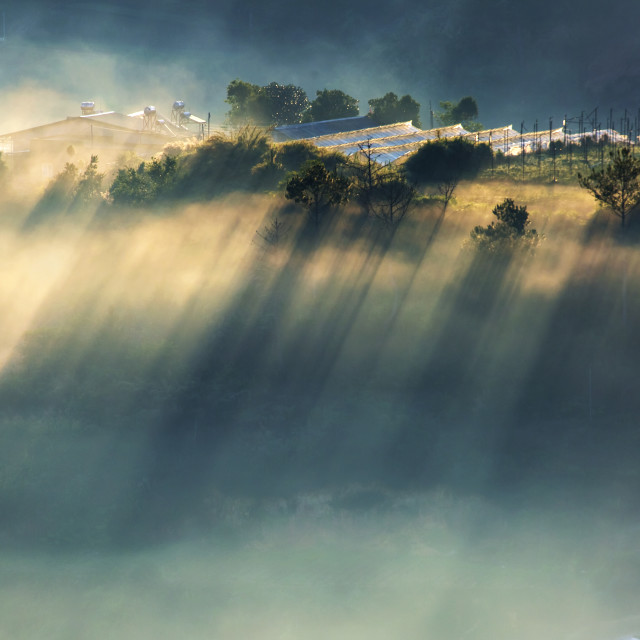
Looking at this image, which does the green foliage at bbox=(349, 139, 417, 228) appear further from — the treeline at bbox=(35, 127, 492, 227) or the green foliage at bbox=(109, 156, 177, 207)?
the green foliage at bbox=(109, 156, 177, 207)

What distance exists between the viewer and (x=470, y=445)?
5631cm

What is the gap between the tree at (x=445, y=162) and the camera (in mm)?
88750

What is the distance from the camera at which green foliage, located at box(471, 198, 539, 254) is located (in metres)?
65.1

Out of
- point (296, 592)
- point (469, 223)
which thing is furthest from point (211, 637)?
point (469, 223)

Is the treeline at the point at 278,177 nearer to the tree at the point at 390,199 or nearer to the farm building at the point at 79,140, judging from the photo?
the tree at the point at 390,199

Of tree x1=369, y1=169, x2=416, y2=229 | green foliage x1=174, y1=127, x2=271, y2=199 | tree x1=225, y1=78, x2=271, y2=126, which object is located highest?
tree x1=225, y1=78, x2=271, y2=126

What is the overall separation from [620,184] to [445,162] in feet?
101

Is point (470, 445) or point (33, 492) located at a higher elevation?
point (470, 445)

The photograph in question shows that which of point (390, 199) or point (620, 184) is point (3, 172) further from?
point (620, 184)

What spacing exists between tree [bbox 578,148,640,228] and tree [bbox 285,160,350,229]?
18.7m

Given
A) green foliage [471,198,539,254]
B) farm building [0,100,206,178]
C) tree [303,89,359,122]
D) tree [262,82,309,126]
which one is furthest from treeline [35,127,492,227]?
tree [262,82,309,126]

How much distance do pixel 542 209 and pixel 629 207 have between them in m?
12.3

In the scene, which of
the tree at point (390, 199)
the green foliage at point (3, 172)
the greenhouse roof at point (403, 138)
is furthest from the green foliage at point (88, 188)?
the greenhouse roof at point (403, 138)

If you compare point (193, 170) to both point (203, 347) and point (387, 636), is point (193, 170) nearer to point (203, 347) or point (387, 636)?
point (203, 347)
